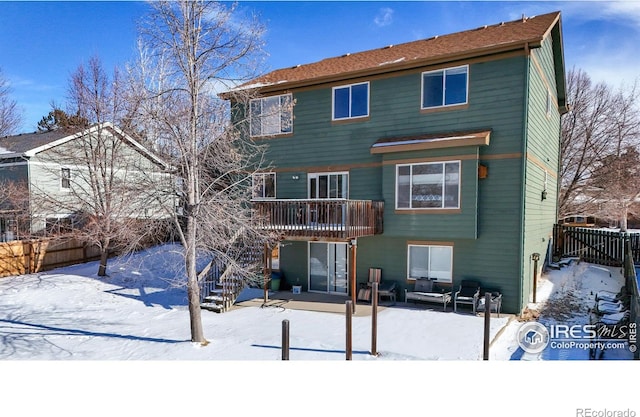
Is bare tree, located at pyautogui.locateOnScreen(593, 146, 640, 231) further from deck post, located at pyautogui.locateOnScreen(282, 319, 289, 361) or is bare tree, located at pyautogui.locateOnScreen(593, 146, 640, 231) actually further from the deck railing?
deck post, located at pyautogui.locateOnScreen(282, 319, 289, 361)

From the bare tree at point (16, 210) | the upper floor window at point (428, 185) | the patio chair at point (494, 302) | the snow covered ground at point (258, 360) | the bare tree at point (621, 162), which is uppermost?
the bare tree at point (621, 162)

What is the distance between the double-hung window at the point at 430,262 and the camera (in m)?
10.2

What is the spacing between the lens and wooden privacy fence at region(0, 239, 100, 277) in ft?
42.8

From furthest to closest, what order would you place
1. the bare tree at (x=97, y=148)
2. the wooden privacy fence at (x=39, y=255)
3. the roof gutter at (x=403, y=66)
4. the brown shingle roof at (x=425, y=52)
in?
the wooden privacy fence at (x=39, y=255) → the bare tree at (x=97, y=148) → the brown shingle roof at (x=425, y=52) → the roof gutter at (x=403, y=66)

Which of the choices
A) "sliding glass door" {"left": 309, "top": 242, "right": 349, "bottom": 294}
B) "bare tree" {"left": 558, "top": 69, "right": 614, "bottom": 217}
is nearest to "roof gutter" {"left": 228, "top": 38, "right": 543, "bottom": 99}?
"sliding glass door" {"left": 309, "top": 242, "right": 349, "bottom": 294}

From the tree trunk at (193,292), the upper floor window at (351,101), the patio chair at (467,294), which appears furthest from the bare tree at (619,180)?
the tree trunk at (193,292)

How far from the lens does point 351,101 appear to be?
11.4 meters

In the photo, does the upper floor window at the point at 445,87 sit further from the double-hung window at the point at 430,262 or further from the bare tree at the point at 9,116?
the bare tree at the point at 9,116

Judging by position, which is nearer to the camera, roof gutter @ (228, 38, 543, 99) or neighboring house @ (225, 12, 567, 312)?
roof gutter @ (228, 38, 543, 99)

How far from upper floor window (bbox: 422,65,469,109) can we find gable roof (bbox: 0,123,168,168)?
346 inches

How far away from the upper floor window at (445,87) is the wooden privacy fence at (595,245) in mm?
8558

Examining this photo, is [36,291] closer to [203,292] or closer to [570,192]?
[203,292]

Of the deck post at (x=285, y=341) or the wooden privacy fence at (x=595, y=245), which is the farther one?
the wooden privacy fence at (x=595, y=245)
